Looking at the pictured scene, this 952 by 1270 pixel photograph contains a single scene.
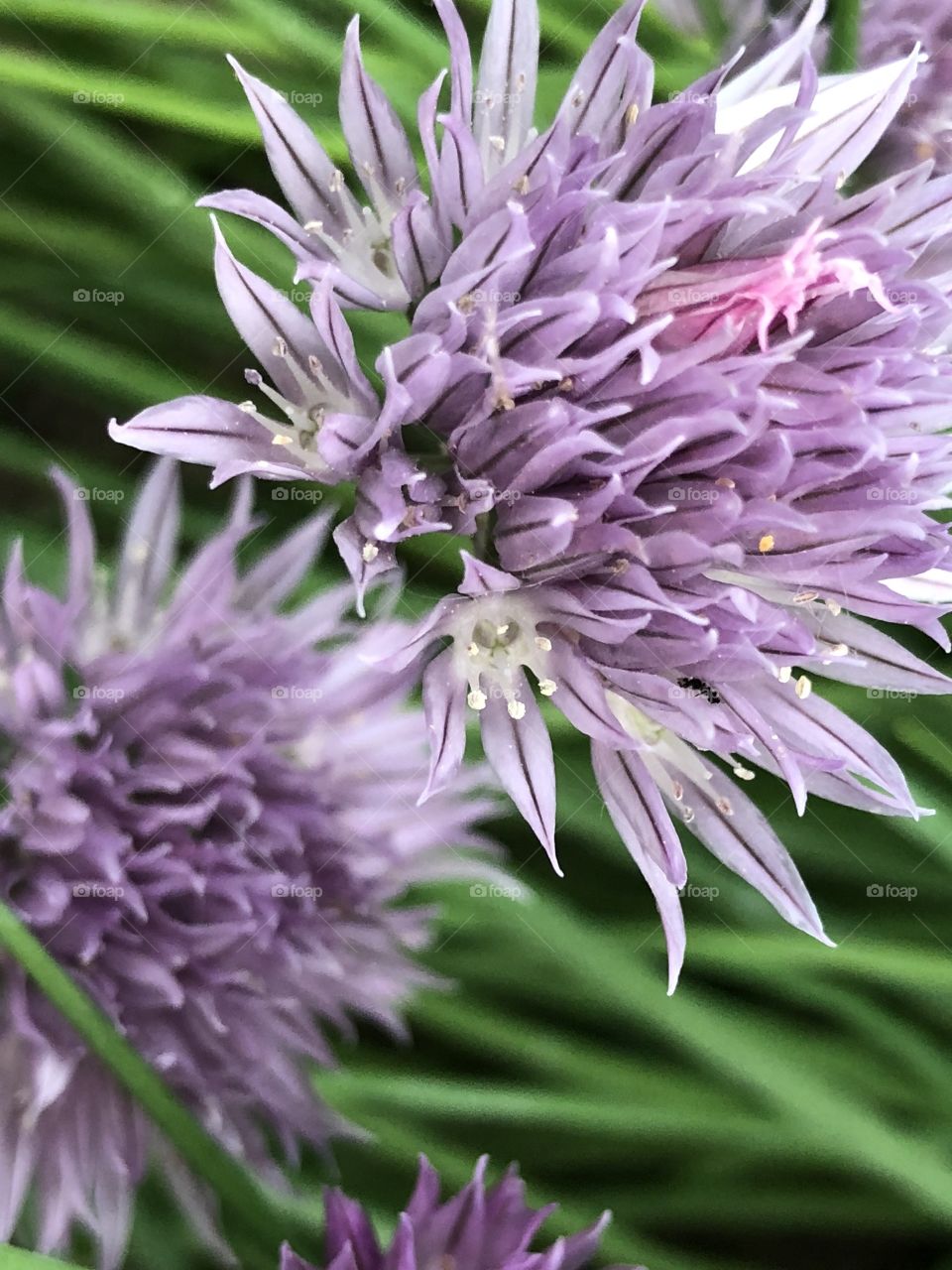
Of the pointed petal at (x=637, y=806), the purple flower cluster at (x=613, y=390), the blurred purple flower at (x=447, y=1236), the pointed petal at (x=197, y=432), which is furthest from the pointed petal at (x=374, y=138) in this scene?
the blurred purple flower at (x=447, y=1236)

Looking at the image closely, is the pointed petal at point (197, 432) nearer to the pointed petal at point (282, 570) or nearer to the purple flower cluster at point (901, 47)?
the pointed petal at point (282, 570)

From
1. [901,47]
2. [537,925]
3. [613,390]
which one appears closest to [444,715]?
[613,390]

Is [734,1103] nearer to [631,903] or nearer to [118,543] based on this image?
[631,903]

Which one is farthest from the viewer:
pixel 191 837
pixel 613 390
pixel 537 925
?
pixel 537 925

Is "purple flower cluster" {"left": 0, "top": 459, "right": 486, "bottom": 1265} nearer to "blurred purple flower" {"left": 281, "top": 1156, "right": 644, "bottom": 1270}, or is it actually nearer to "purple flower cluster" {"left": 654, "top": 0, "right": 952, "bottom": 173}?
"blurred purple flower" {"left": 281, "top": 1156, "right": 644, "bottom": 1270}

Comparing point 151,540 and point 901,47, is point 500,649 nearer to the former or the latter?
point 151,540

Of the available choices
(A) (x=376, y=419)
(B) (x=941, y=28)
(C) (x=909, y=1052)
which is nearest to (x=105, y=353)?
(A) (x=376, y=419)

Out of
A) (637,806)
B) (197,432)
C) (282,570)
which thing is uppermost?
(197,432)
